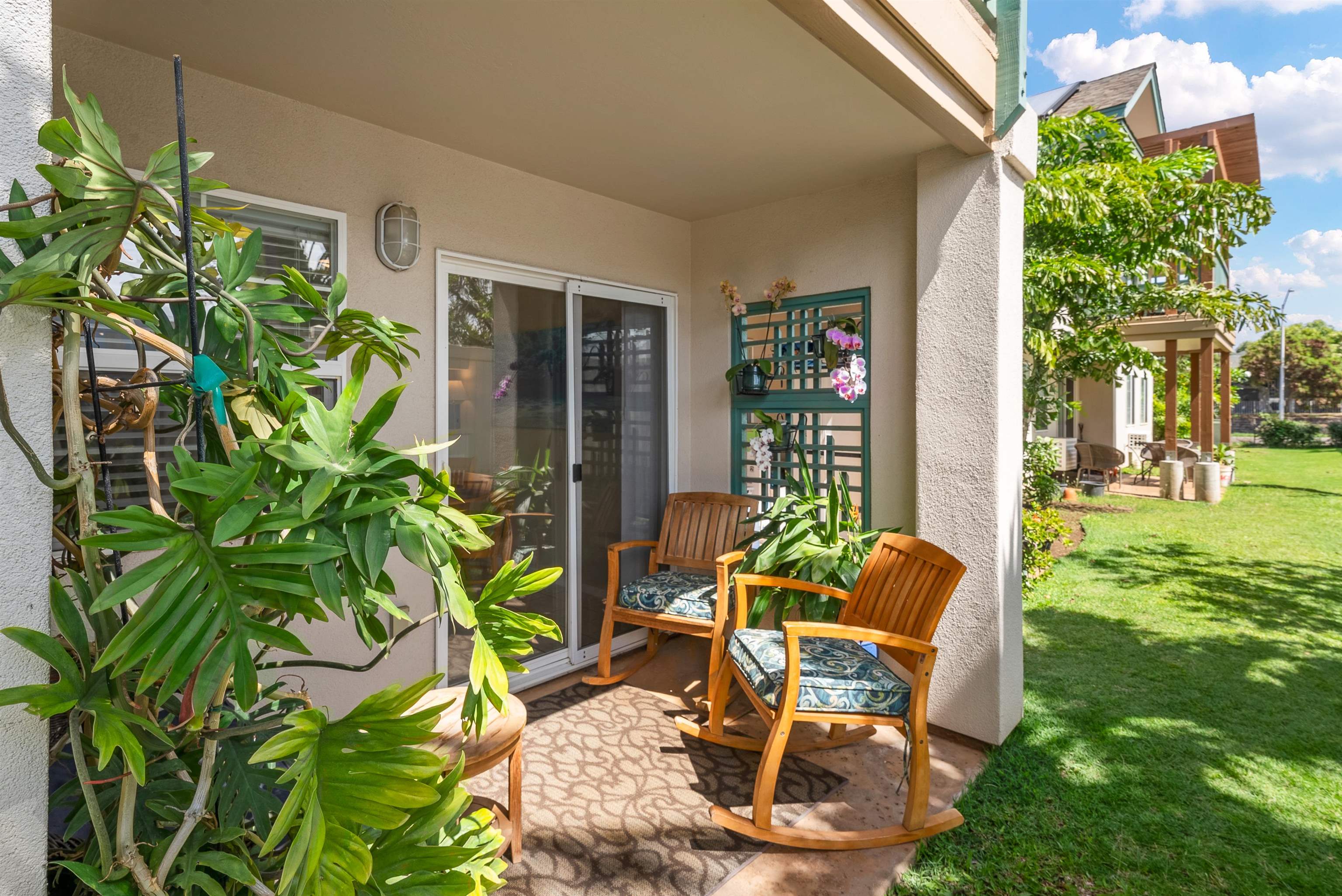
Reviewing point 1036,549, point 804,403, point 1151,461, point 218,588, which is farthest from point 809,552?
point 1151,461

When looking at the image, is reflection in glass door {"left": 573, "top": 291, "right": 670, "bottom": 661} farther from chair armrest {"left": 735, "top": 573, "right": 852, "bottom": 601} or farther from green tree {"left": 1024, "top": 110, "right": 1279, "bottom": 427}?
green tree {"left": 1024, "top": 110, "right": 1279, "bottom": 427}

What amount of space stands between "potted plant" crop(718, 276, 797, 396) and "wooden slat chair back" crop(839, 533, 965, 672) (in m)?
1.46

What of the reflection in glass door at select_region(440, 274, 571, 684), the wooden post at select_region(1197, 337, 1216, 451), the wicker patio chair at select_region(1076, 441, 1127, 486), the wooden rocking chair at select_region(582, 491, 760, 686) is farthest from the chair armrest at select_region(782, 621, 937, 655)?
the wooden post at select_region(1197, 337, 1216, 451)

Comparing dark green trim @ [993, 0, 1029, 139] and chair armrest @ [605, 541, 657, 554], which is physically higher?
dark green trim @ [993, 0, 1029, 139]

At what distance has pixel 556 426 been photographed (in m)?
3.83

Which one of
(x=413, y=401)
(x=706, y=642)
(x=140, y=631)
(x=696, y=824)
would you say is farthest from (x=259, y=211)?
(x=706, y=642)

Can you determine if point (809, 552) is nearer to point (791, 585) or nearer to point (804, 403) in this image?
point (791, 585)

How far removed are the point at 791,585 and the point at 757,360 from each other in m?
1.64

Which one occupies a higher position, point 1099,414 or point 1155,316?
point 1155,316

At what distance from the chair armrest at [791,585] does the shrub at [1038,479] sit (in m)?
3.44

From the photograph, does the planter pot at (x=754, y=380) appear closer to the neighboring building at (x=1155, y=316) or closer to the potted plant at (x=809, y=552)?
the potted plant at (x=809, y=552)

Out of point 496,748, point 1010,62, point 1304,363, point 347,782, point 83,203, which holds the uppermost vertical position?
point 1304,363

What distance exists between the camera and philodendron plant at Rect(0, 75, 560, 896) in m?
0.81

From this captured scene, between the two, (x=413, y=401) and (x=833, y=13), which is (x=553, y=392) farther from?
(x=833, y=13)
